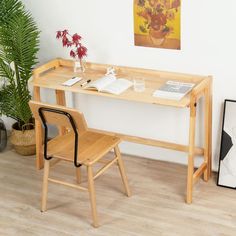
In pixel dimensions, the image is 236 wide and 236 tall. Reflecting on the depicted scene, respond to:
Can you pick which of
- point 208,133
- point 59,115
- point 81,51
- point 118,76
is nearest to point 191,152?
point 208,133

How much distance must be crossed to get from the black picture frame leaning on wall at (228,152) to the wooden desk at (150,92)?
96mm

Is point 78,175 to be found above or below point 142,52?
below

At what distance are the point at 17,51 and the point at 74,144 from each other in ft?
3.15

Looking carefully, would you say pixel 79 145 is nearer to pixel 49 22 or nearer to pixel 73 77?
pixel 73 77

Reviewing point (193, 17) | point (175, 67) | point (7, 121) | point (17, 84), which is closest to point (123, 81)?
point (175, 67)

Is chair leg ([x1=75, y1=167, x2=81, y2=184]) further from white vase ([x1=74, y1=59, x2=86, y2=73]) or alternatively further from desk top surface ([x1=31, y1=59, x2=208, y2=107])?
white vase ([x1=74, y1=59, x2=86, y2=73])

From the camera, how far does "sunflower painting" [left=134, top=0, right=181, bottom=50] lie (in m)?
3.72

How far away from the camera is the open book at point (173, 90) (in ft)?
11.5

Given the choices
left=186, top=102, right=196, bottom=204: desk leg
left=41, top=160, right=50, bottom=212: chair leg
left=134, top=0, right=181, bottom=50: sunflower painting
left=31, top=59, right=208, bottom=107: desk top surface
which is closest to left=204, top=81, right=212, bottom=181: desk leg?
left=31, top=59, right=208, bottom=107: desk top surface

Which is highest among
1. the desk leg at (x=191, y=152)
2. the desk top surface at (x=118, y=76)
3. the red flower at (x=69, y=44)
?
the red flower at (x=69, y=44)

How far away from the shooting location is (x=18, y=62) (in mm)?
4109

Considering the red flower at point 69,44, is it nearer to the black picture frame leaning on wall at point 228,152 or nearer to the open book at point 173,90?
the open book at point 173,90

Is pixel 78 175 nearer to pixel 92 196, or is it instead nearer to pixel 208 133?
pixel 92 196

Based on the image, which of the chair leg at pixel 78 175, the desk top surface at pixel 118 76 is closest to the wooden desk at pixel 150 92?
the desk top surface at pixel 118 76
